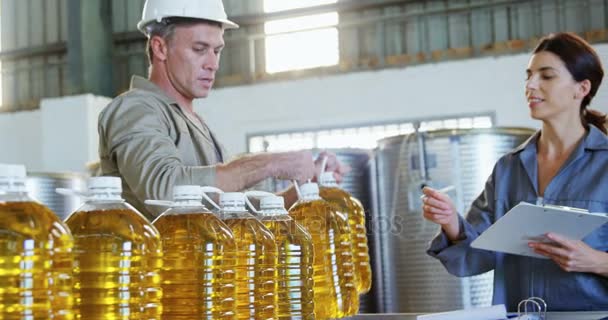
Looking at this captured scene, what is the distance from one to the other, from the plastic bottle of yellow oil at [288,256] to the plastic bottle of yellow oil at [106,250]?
45cm

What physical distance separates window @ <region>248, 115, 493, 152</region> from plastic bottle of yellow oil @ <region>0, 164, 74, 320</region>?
23.5ft

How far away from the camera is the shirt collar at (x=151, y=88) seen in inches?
89.3

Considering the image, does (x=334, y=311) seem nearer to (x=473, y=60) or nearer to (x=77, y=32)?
(x=473, y=60)

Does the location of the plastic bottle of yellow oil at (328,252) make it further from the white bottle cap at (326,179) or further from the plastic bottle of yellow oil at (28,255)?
the plastic bottle of yellow oil at (28,255)

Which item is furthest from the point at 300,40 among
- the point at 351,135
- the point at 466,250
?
the point at 466,250

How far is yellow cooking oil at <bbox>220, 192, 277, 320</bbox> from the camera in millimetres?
1531

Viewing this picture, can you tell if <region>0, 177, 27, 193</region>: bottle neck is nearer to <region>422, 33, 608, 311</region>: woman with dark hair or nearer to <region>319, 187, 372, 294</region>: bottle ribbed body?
<region>319, 187, 372, 294</region>: bottle ribbed body

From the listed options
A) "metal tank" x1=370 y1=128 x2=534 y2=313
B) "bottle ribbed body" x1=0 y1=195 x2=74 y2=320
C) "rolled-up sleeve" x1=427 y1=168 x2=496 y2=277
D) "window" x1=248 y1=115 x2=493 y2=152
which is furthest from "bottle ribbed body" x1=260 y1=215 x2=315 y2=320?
"window" x1=248 y1=115 x2=493 y2=152

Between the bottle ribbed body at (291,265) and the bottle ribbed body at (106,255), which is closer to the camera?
the bottle ribbed body at (106,255)

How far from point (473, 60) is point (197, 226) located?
7142 mm

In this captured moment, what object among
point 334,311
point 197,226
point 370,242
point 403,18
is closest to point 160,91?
point 334,311

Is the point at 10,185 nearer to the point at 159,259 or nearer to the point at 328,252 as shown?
the point at 159,259

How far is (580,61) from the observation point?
2.85 m

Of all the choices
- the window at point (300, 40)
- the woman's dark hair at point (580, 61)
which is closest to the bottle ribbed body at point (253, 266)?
the woman's dark hair at point (580, 61)
